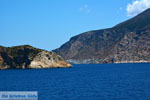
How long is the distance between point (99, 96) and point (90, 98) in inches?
132

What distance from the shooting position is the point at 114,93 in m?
71.0

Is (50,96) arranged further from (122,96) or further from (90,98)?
(122,96)

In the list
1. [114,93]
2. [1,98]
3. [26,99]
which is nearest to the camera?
[26,99]

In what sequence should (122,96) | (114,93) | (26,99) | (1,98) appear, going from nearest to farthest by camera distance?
(26,99) → (1,98) → (122,96) → (114,93)

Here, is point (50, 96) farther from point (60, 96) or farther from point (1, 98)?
point (1, 98)

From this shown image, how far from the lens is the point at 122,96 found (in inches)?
2616

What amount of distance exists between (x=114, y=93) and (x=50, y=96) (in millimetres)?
16576

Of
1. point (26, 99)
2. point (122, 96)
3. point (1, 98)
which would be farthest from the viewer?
point (122, 96)

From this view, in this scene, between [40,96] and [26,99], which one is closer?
[26,99]

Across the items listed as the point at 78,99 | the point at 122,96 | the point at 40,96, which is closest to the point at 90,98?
the point at 78,99

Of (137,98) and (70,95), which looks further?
(70,95)

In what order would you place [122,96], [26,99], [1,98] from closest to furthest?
[26,99] → [1,98] → [122,96]

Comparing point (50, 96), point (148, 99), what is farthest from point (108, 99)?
point (50, 96)

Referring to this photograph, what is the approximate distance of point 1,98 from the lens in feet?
202
